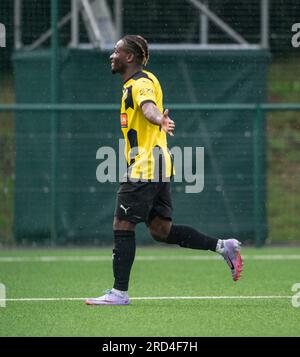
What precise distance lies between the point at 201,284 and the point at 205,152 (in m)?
3.97

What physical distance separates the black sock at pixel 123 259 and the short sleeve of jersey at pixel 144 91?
39.0 inches

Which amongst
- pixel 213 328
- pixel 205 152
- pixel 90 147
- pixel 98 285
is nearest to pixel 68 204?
pixel 90 147

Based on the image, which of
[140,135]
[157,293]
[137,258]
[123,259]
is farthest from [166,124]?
[137,258]

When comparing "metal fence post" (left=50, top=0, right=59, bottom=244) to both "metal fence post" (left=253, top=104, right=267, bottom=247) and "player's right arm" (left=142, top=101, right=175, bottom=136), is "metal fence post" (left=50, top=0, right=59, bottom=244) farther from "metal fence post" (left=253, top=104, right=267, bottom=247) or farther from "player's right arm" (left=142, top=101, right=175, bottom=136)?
"player's right arm" (left=142, top=101, right=175, bottom=136)

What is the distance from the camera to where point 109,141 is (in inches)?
518

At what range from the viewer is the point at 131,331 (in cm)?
654

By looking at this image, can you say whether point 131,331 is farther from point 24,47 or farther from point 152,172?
point 24,47

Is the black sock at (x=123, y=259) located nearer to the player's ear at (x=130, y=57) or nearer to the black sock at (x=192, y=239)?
the black sock at (x=192, y=239)

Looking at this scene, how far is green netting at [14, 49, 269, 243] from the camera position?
13156mm

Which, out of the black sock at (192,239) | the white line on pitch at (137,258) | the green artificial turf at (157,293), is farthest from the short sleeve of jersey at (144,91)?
the white line on pitch at (137,258)

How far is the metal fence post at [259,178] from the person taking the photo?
13.0 m

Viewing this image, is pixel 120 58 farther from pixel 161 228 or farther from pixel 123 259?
pixel 123 259

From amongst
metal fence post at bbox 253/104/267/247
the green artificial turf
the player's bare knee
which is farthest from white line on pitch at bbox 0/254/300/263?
the player's bare knee

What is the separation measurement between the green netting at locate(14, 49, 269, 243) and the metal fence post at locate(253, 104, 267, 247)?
3.6 inches
